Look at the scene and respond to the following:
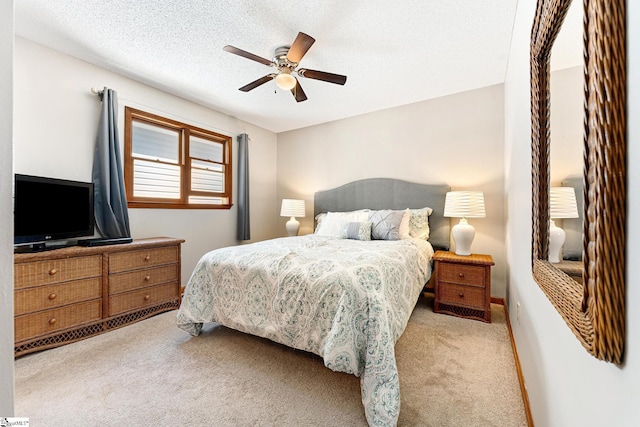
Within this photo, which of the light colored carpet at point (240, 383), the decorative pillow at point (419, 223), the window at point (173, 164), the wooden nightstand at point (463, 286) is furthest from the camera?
the decorative pillow at point (419, 223)

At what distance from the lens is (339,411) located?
1477mm

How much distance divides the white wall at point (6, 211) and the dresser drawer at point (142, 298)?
2356 mm

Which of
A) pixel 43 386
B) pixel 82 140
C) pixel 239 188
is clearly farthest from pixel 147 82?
pixel 43 386

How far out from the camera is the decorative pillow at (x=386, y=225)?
3.12 m

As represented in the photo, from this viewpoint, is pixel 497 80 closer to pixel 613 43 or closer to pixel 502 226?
pixel 502 226

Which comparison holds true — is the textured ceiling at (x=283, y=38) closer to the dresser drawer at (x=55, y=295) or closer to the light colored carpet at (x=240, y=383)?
the dresser drawer at (x=55, y=295)

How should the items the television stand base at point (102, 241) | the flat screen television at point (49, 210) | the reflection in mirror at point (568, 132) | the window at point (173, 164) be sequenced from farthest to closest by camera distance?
1. the window at point (173, 164)
2. the television stand base at point (102, 241)
3. the flat screen television at point (49, 210)
4. the reflection in mirror at point (568, 132)

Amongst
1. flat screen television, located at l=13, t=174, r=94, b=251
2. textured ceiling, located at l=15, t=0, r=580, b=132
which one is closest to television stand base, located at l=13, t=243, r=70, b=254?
flat screen television, located at l=13, t=174, r=94, b=251

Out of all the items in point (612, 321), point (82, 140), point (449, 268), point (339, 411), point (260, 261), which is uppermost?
point (82, 140)

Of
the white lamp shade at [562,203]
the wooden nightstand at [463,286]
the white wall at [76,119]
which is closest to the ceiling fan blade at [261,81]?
the white wall at [76,119]

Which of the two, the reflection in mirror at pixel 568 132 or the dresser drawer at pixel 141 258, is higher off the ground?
the reflection in mirror at pixel 568 132

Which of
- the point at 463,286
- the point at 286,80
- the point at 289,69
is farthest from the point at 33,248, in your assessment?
the point at 463,286

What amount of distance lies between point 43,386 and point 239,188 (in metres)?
2.96

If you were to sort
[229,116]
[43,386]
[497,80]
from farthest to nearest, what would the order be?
1. [229,116]
2. [497,80]
3. [43,386]
